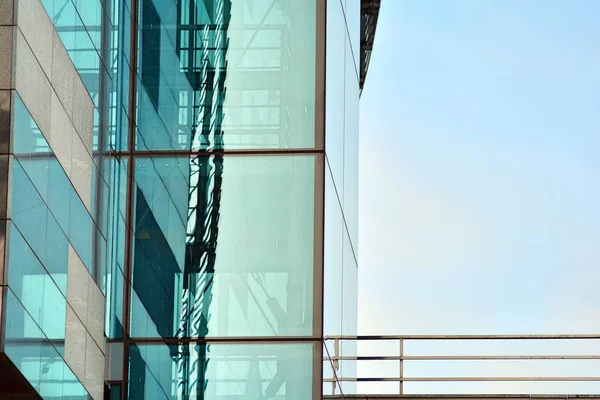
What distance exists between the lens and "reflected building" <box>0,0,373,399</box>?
14891 millimetres

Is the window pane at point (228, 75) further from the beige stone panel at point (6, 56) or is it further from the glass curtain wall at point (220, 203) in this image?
the beige stone panel at point (6, 56)

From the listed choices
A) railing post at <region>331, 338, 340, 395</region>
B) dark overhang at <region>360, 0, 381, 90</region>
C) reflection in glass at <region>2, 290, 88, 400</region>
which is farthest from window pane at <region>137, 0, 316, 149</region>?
dark overhang at <region>360, 0, 381, 90</region>

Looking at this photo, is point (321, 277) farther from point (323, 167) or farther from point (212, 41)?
point (212, 41)

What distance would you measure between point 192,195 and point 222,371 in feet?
6.03

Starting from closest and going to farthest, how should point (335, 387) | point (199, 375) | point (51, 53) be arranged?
point (51, 53) → point (199, 375) → point (335, 387)

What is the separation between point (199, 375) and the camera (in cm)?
1541

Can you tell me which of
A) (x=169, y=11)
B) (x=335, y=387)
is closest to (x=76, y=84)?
(x=169, y=11)

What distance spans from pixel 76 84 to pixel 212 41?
6.03 feet

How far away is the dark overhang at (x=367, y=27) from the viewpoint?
2702 cm

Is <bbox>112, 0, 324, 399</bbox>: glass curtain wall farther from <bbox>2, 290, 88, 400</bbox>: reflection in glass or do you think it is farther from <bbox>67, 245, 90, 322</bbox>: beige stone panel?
<bbox>2, 290, 88, 400</bbox>: reflection in glass

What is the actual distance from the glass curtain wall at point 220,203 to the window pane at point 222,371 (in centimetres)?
1

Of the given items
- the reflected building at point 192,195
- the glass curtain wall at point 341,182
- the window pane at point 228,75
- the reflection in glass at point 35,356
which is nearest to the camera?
the reflection in glass at point 35,356

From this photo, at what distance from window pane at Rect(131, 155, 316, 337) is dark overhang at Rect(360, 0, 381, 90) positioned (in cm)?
1134

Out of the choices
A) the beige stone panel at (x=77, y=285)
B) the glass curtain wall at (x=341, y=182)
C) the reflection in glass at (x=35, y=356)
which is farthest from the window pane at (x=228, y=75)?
the reflection in glass at (x=35, y=356)
